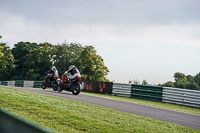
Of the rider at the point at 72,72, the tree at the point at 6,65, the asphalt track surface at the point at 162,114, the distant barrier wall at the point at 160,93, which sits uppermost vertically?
the tree at the point at 6,65

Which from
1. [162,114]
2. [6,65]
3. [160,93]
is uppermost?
[6,65]

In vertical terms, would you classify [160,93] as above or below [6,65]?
below

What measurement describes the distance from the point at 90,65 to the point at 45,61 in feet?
43.0

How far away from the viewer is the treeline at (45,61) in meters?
54.1

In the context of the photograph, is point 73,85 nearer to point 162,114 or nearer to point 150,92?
point 162,114

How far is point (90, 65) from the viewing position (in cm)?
5344

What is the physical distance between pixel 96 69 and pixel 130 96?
34875mm

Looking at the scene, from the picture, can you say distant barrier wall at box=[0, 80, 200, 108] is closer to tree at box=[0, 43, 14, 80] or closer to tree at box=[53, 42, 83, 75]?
tree at box=[53, 42, 83, 75]

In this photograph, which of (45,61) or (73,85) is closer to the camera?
(73,85)

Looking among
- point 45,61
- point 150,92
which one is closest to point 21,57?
point 45,61

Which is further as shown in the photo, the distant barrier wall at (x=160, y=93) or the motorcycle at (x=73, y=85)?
the distant barrier wall at (x=160, y=93)

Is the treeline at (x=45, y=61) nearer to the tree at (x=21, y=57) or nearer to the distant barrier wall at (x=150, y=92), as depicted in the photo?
the tree at (x=21, y=57)

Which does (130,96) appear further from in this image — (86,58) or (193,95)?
(86,58)

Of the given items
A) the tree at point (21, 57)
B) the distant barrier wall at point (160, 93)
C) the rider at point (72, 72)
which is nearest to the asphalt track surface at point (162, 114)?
the rider at point (72, 72)
